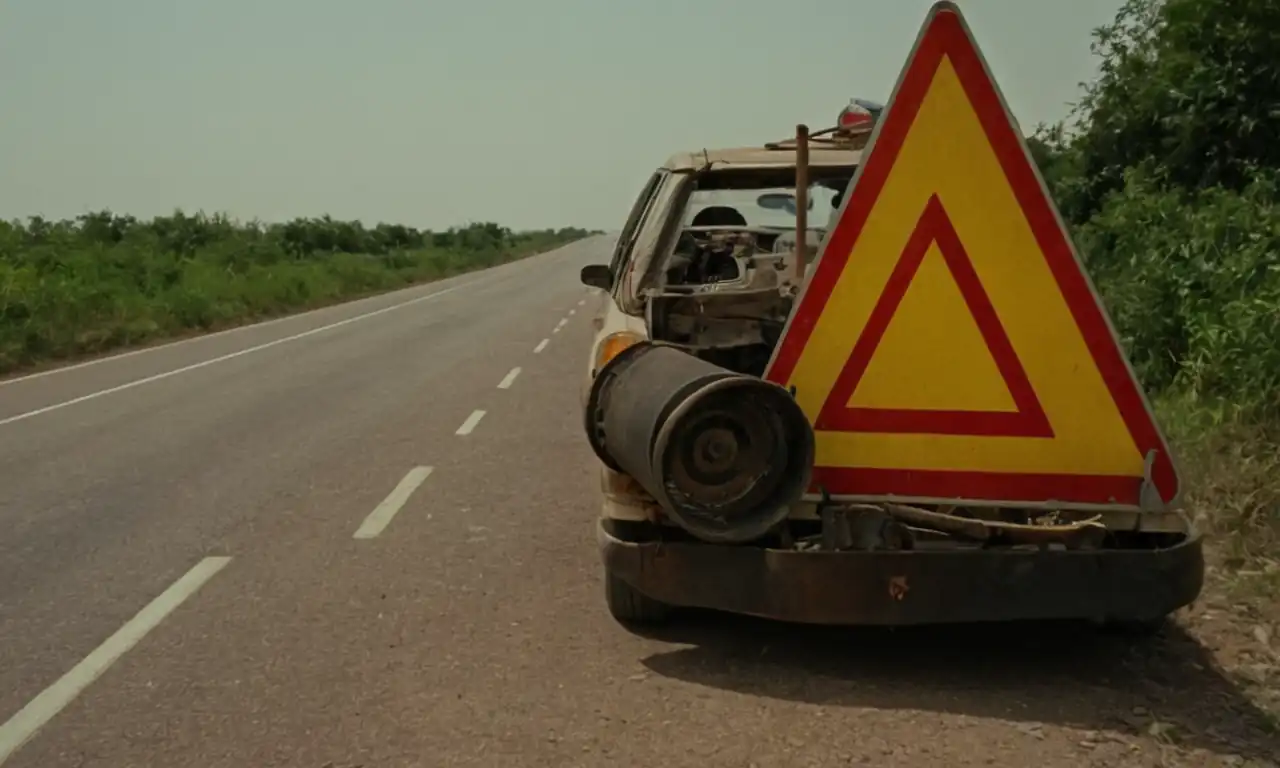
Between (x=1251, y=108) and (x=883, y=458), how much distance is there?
322 inches

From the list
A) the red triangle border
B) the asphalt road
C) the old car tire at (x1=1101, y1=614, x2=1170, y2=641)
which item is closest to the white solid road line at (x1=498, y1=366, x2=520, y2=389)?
the asphalt road

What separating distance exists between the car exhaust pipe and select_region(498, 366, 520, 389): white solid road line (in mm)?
9255

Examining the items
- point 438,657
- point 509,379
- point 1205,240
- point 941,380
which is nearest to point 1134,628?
point 941,380

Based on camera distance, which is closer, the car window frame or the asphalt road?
the asphalt road

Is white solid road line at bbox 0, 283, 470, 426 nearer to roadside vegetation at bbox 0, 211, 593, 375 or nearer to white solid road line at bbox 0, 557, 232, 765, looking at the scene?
roadside vegetation at bbox 0, 211, 593, 375

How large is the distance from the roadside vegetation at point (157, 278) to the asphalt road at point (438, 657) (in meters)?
11.5

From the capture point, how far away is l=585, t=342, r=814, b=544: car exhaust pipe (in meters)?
4.20

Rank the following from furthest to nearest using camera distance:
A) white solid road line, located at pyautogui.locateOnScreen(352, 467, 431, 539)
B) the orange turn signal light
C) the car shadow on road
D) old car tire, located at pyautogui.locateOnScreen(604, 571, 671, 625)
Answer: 1. white solid road line, located at pyautogui.locateOnScreen(352, 467, 431, 539)
2. the orange turn signal light
3. old car tire, located at pyautogui.locateOnScreen(604, 571, 671, 625)
4. the car shadow on road

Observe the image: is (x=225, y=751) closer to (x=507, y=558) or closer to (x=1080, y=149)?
(x=507, y=558)

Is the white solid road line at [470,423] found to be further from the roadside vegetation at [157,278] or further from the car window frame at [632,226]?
the roadside vegetation at [157,278]

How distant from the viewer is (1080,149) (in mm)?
13469

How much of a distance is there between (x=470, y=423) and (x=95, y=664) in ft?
20.1

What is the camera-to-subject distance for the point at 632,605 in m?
5.00

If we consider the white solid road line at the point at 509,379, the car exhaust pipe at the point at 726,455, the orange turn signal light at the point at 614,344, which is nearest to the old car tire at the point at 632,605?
the car exhaust pipe at the point at 726,455
